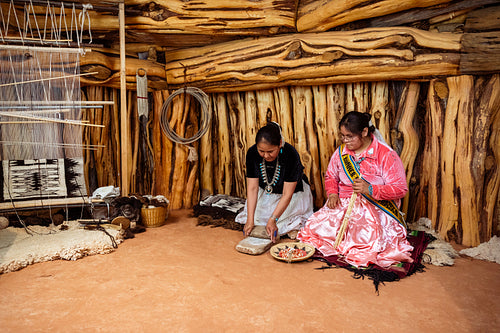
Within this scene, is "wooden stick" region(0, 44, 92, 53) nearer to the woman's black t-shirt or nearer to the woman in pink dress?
the woman's black t-shirt

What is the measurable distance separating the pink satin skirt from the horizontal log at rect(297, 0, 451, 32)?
5.96ft

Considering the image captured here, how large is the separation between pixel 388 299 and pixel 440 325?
1.09ft

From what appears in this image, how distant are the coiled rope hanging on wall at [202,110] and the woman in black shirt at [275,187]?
1120 mm

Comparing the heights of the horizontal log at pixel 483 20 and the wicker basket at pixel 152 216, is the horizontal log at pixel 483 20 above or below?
above

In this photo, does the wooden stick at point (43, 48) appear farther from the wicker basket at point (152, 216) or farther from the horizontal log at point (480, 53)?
the horizontal log at point (480, 53)

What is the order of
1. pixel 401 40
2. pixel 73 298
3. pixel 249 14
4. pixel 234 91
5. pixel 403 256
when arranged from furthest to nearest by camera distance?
pixel 234 91
pixel 249 14
pixel 401 40
pixel 403 256
pixel 73 298

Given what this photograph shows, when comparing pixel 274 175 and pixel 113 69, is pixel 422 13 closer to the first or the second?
pixel 274 175

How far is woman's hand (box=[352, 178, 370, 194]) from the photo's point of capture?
2797mm

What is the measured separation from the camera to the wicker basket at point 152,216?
3.70m

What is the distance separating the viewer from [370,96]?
3.58 meters

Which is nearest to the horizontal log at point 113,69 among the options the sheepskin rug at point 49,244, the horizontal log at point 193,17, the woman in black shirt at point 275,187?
the horizontal log at point 193,17

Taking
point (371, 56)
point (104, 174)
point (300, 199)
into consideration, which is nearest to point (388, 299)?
point (300, 199)

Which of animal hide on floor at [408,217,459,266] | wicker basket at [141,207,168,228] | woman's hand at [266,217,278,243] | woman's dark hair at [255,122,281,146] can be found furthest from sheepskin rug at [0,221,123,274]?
animal hide on floor at [408,217,459,266]

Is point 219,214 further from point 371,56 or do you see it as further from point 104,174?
point 371,56
